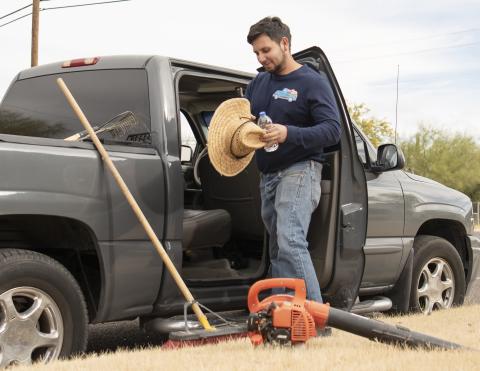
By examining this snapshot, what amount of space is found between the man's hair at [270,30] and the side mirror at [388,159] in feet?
4.64

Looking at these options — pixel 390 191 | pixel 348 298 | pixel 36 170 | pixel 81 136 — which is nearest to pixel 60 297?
pixel 36 170

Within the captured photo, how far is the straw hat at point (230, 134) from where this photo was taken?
444 cm

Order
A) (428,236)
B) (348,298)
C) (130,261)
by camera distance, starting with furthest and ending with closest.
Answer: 1. (428,236)
2. (348,298)
3. (130,261)

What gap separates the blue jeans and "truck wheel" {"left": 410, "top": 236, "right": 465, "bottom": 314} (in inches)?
74.1

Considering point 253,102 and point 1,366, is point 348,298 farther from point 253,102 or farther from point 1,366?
point 1,366

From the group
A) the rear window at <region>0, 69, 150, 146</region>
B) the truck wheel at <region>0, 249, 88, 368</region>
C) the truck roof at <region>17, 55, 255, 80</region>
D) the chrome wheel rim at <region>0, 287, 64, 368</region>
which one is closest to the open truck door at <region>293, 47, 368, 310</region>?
the truck roof at <region>17, 55, 255, 80</region>

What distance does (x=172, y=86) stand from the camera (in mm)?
4836

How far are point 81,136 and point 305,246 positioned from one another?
1.48 metres

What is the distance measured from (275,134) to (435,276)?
2751 millimetres

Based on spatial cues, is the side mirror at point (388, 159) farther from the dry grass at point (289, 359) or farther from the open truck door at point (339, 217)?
the dry grass at point (289, 359)

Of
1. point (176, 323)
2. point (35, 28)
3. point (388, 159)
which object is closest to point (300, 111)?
point (388, 159)

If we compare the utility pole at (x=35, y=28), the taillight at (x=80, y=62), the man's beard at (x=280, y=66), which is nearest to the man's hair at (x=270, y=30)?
the man's beard at (x=280, y=66)

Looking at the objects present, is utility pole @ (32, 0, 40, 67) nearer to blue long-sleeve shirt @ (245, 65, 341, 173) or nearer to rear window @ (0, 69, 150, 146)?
rear window @ (0, 69, 150, 146)

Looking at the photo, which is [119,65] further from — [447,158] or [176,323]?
[447,158]
